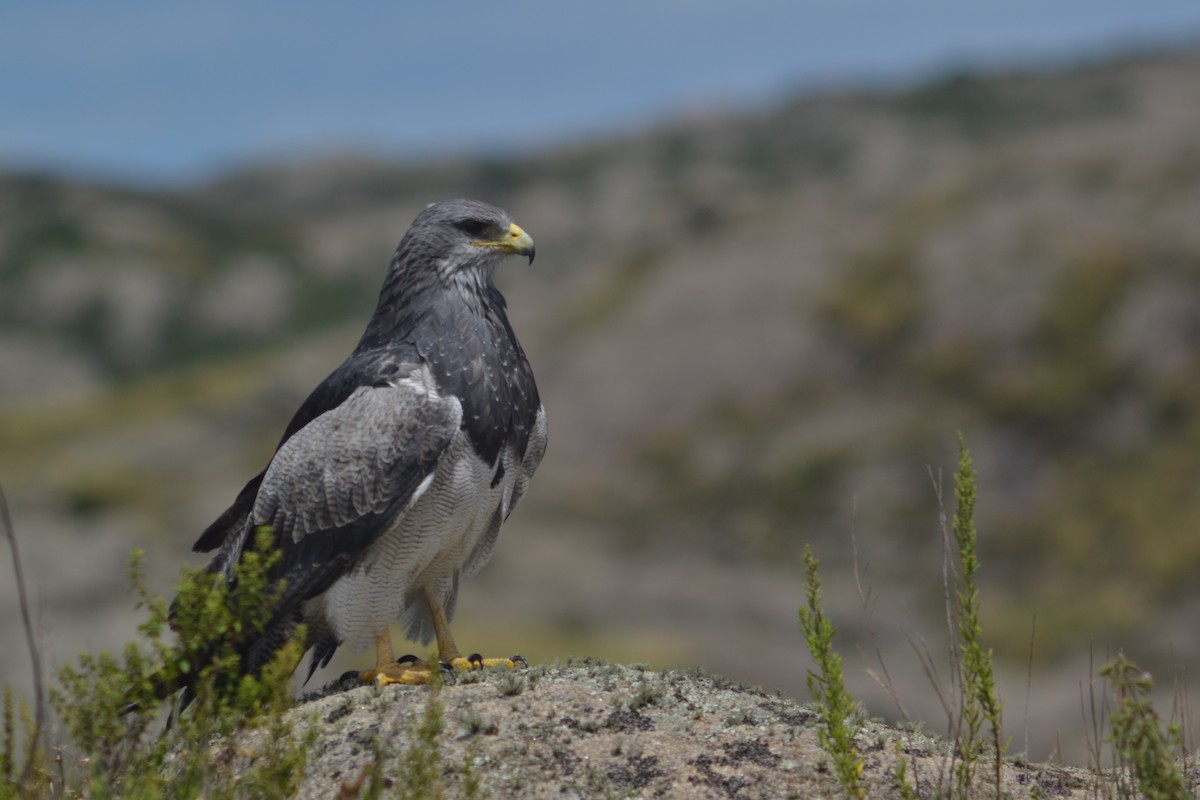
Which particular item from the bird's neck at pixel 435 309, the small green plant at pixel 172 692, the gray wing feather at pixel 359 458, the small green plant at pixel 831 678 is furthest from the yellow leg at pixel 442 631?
the small green plant at pixel 831 678

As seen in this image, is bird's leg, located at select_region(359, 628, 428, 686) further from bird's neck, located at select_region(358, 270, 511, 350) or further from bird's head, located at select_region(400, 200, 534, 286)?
bird's head, located at select_region(400, 200, 534, 286)

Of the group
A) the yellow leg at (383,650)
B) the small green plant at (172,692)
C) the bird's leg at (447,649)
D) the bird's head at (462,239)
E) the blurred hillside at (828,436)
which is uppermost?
the blurred hillside at (828,436)

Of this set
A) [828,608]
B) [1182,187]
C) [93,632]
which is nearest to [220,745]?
[93,632]

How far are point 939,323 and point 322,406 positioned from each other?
30.4 metres

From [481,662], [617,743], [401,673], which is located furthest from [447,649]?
[617,743]

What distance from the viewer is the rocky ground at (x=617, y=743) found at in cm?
665

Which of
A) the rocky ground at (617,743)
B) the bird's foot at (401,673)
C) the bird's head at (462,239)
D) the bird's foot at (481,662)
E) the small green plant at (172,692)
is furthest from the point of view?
the bird's head at (462,239)

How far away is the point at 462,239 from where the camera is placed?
845 cm

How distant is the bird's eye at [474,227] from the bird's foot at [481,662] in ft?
8.22

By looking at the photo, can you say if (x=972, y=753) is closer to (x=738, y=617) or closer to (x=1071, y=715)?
(x=1071, y=715)

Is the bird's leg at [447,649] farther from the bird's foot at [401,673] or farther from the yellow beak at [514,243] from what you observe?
the yellow beak at [514,243]

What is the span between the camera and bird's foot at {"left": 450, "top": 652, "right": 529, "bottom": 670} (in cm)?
806

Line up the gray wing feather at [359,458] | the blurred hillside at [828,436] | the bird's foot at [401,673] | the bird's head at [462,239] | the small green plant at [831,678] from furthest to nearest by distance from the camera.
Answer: the blurred hillside at [828,436]
the bird's head at [462,239]
the bird's foot at [401,673]
the gray wing feather at [359,458]
the small green plant at [831,678]

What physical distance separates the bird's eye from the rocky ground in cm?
262
